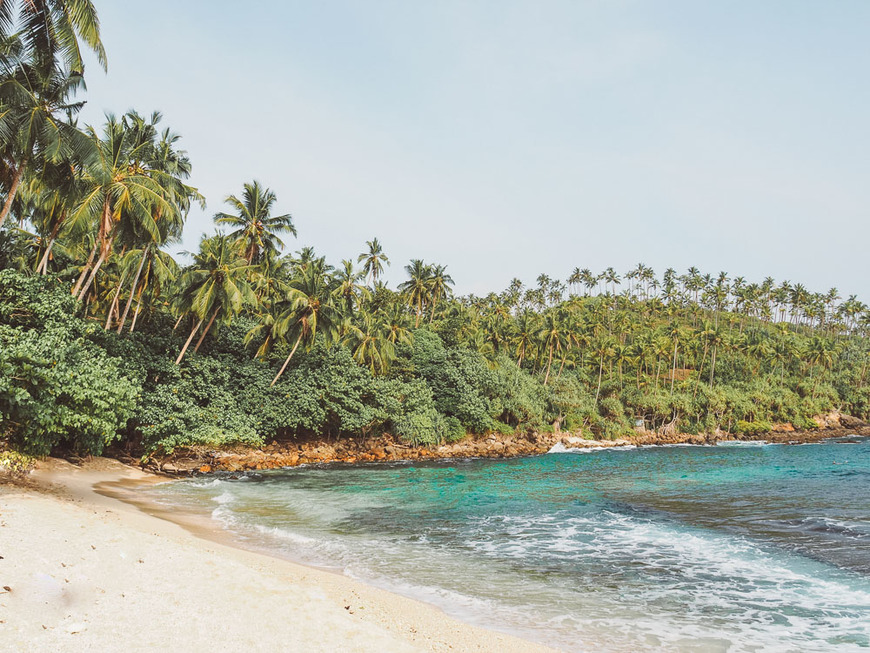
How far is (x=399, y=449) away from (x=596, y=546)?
26444 millimetres

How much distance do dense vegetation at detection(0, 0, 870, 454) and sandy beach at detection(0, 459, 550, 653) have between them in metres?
7.98

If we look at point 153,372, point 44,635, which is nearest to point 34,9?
point 44,635

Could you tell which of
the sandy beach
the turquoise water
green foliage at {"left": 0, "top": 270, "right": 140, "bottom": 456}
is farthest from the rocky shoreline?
the sandy beach

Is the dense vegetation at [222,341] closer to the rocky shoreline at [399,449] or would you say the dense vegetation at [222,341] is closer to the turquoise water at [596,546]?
the rocky shoreline at [399,449]

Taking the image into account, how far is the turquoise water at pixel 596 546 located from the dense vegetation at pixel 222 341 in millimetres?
5574

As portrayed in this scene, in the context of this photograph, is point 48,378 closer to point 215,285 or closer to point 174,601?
point 174,601

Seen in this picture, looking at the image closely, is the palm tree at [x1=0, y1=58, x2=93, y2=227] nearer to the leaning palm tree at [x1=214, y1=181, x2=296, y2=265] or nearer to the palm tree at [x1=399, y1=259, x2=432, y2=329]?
the leaning palm tree at [x1=214, y1=181, x2=296, y2=265]

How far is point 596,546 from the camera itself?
14102mm

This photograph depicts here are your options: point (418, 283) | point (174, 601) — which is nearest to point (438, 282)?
point (418, 283)

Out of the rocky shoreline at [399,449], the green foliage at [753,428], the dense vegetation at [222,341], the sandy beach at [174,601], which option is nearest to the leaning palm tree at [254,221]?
the dense vegetation at [222,341]

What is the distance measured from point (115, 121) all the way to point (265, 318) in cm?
1464

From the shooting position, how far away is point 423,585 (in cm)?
1035

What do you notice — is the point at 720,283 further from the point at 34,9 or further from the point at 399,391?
the point at 34,9

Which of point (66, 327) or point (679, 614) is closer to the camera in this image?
point (679, 614)
